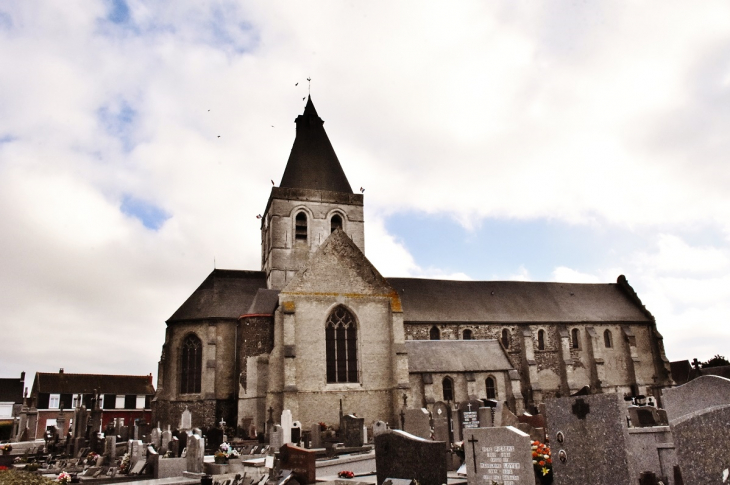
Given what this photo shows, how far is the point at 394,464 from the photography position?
356 inches

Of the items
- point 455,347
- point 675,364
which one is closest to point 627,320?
point 675,364

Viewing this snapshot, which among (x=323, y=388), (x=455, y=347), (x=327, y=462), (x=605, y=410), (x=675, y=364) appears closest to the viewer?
(x=605, y=410)

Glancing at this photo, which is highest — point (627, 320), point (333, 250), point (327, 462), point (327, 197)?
point (327, 197)

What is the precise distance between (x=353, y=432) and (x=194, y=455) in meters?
7.07

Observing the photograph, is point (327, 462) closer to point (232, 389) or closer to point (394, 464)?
point (394, 464)

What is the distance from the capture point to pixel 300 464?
10.6 m

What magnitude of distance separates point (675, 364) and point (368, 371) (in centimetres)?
2889

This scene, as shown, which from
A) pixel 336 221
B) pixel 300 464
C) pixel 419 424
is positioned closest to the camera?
pixel 300 464

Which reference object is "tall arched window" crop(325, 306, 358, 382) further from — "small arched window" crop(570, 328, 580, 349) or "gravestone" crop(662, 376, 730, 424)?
"small arched window" crop(570, 328, 580, 349)

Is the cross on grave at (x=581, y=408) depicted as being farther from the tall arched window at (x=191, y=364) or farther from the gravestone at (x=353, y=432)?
the tall arched window at (x=191, y=364)

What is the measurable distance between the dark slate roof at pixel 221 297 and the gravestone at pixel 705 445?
79.4 feet

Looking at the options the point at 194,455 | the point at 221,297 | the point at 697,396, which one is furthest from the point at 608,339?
the point at 194,455

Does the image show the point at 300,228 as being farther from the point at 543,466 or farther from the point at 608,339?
the point at 543,466

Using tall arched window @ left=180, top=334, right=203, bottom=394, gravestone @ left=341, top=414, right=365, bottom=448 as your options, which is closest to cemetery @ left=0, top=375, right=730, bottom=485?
gravestone @ left=341, top=414, right=365, bottom=448
